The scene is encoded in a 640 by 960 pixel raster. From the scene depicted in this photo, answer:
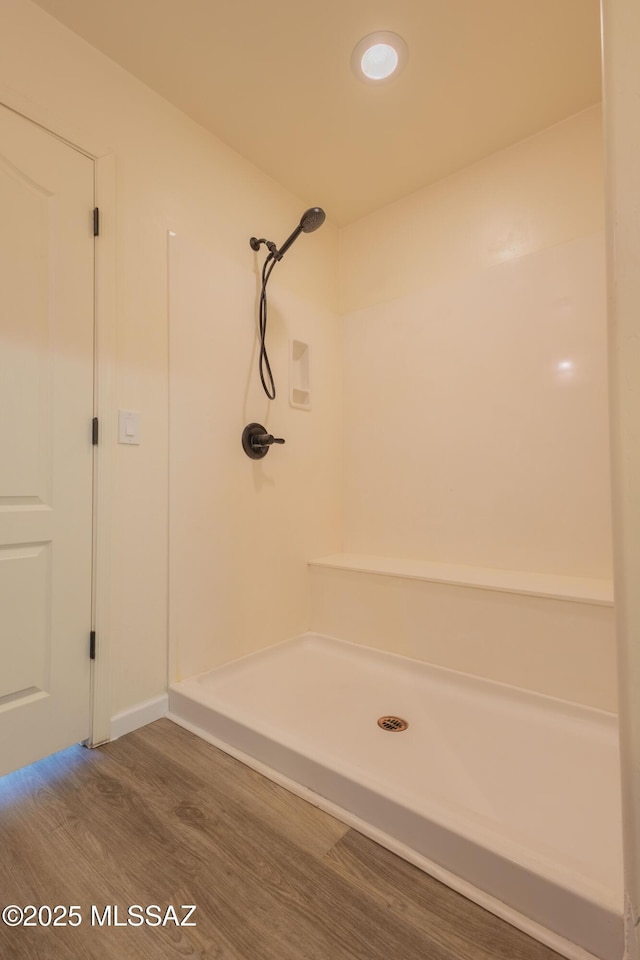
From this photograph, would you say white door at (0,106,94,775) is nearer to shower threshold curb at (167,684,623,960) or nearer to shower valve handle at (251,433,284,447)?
shower threshold curb at (167,684,623,960)

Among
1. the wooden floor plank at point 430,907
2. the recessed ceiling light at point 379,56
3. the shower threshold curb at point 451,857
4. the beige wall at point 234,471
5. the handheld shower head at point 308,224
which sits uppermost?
the recessed ceiling light at point 379,56

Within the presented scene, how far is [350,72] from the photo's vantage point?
1566 mm

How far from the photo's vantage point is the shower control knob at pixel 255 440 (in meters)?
1.92

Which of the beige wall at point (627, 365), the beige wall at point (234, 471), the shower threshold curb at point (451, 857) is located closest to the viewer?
the beige wall at point (627, 365)

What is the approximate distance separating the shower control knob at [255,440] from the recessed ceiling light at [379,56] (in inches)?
54.9

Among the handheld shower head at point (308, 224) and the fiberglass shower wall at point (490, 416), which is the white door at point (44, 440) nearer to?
the handheld shower head at point (308, 224)

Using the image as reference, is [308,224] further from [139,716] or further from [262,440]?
[139,716]

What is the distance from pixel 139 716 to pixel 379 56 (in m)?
2.51

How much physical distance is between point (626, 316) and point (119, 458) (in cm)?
144

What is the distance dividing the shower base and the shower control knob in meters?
0.94

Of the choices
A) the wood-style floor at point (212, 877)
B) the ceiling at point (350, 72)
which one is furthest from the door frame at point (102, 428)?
the ceiling at point (350, 72)

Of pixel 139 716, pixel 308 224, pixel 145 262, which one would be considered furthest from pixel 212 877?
pixel 308 224

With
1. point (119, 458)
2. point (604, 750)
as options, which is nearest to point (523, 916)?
point (604, 750)

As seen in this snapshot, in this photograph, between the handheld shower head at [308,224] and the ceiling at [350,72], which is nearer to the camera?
the ceiling at [350,72]
